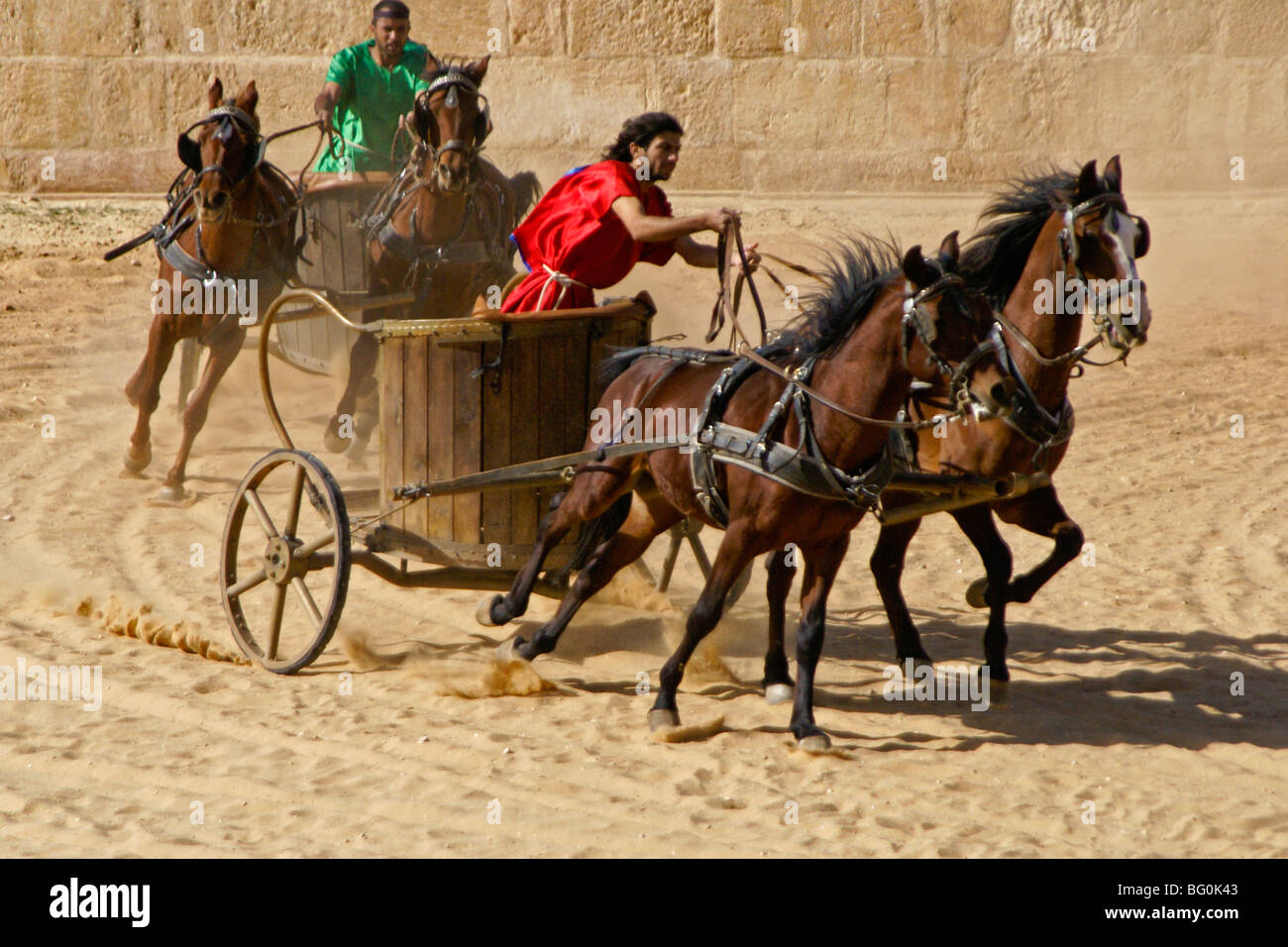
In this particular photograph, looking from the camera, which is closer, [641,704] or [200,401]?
[641,704]

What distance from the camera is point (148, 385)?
28.1 feet

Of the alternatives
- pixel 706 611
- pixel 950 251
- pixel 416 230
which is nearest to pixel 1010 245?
pixel 950 251

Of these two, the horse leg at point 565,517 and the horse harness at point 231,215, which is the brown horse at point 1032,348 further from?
the horse harness at point 231,215

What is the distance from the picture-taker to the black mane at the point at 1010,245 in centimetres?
557

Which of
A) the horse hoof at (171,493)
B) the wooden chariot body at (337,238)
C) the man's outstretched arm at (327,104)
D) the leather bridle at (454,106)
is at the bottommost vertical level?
the horse hoof at (171,493)

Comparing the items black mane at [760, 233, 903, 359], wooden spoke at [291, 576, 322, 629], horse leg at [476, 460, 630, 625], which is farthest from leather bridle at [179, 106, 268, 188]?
black mane at [760, 233, 903, 359]

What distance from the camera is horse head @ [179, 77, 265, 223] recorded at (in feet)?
25.4

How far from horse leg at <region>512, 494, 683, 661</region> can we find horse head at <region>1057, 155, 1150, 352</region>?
171cm

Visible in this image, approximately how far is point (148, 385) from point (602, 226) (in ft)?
13.0

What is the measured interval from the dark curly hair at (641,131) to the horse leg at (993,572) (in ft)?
6.10

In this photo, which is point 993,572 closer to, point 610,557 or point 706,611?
point 706,611

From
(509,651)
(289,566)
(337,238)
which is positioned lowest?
(509,651)

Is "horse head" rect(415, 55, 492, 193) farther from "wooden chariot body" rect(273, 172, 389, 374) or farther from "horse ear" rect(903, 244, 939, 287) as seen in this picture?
"horse ear" rect(903, 244, 939, 287)

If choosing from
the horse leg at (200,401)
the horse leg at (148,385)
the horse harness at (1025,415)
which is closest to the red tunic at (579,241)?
the horse harness at (1025,415)
